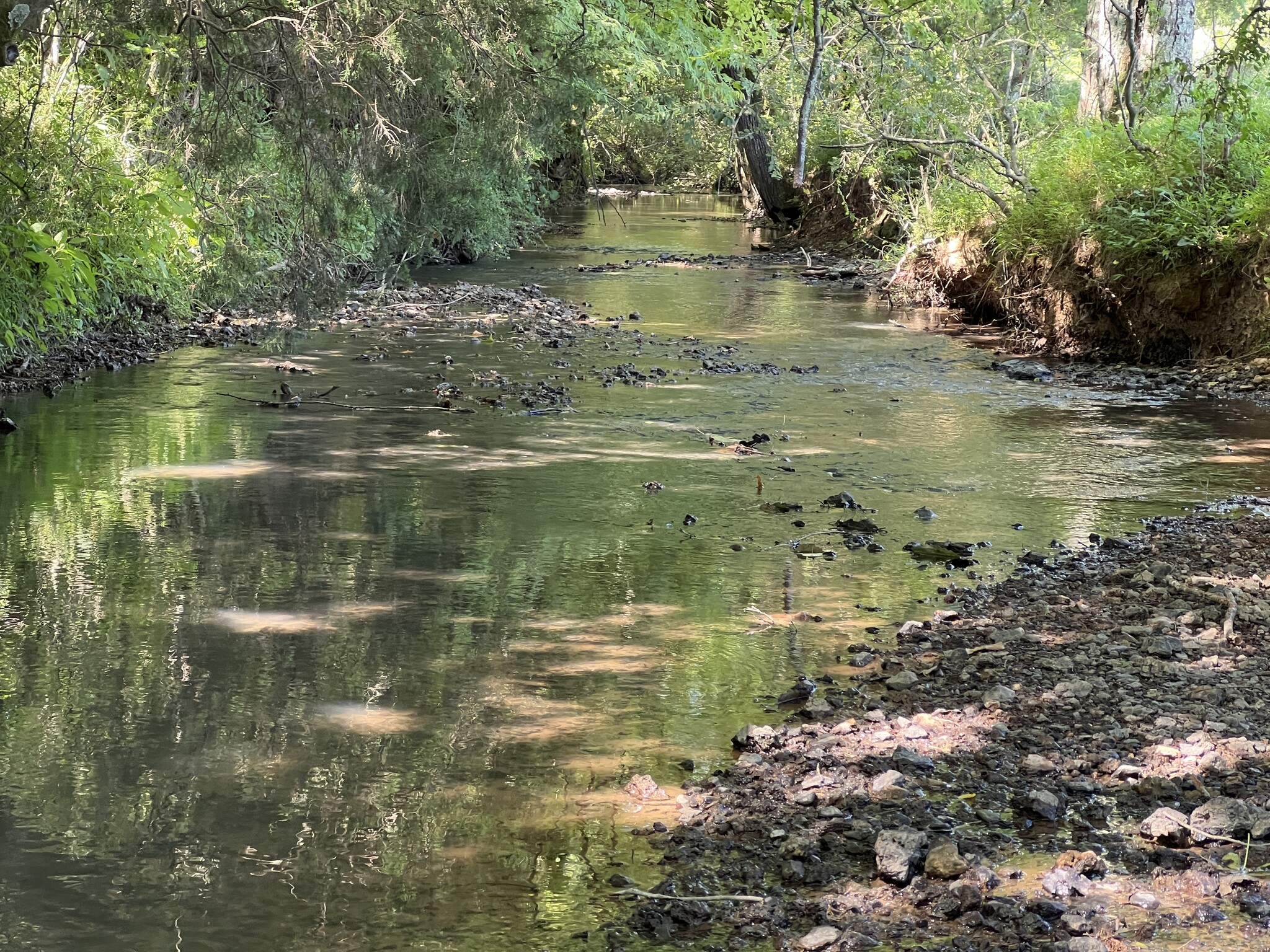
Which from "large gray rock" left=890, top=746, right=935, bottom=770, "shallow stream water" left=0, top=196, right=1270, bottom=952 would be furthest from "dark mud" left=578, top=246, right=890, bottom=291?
"large gray rock" left=890, top=746, right=935, bottom=770

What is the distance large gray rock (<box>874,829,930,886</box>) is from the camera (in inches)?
138

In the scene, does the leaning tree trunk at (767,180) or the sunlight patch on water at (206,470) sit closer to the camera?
the sunlight patch on water at (206,470)

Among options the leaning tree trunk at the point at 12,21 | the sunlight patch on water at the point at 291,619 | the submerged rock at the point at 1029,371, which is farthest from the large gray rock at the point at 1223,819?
the submerged rock at the point at 1029,371

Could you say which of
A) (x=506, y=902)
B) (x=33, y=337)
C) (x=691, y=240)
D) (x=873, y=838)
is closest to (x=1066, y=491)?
(x=873, y=838)

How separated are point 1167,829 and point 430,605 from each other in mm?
3441

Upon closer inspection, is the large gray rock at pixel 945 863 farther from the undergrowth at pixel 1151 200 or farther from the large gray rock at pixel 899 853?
the undergrowth at pixel 1151 200

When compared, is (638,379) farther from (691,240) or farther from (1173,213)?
(691,240)

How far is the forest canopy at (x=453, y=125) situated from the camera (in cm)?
805

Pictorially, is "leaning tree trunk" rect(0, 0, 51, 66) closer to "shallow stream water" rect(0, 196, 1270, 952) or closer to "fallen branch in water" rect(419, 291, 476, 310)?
"shallow stream water" rect(0, 196, 1270, 952)

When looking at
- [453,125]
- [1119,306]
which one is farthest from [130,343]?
[1119,306]

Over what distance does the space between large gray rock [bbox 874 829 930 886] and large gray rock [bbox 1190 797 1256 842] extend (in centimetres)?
76

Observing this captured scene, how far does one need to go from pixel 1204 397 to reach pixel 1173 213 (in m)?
2.11

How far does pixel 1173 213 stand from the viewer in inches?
495

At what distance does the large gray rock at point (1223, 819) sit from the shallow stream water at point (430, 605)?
1521mm
